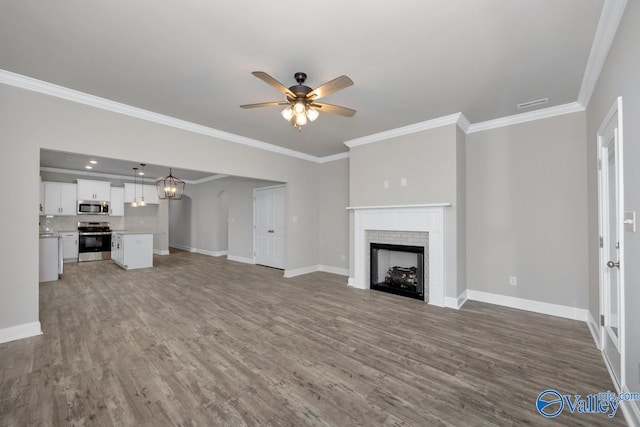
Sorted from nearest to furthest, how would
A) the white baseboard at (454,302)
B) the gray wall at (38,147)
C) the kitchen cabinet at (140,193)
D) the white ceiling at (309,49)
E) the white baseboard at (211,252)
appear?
the white ceiling at (309,49)
the gray wall at (38,147)
the white baseboard at (454,302)
the kitchen cabinet at (140,193)
the white baseboard at (211,252)

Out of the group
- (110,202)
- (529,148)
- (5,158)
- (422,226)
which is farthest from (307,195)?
(110,202)

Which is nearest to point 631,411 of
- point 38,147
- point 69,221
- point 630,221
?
point 630,221

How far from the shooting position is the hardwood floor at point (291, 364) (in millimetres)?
1796

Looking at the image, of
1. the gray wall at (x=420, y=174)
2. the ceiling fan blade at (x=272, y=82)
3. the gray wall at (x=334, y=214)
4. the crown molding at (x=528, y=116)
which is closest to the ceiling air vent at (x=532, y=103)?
the crown molding at (x=528, y=116)

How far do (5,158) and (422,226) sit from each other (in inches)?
208

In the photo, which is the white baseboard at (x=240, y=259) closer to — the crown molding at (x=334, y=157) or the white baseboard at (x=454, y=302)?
the crown molding at (x=334, y=157)

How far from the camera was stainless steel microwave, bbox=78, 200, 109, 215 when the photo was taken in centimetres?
769

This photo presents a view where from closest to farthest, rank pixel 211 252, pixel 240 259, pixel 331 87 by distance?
pixel 331 87
pixel 240 259
pixel 211 252

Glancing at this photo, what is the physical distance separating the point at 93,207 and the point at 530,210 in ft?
35.3

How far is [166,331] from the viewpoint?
3.07 meters

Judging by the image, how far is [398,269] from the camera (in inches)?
193

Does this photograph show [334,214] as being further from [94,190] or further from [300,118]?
[94,190]

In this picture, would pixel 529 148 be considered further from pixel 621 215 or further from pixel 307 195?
pixel 307 195

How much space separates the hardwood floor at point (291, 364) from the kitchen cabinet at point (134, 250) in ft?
9.09
